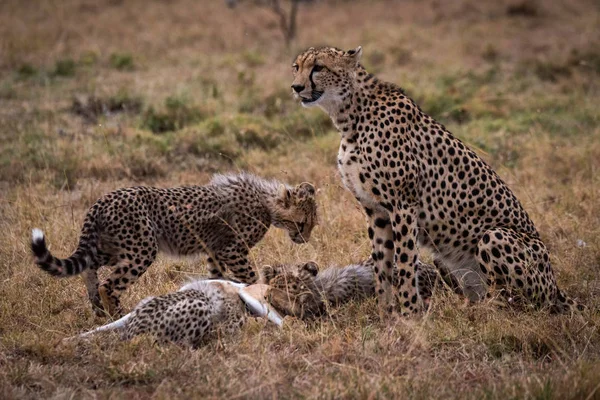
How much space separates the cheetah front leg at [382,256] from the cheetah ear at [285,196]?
776 mm

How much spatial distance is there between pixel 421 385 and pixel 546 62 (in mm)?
7835

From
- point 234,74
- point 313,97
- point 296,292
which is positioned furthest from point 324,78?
point 234,74

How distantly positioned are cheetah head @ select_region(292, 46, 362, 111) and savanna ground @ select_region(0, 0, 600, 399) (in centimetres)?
111

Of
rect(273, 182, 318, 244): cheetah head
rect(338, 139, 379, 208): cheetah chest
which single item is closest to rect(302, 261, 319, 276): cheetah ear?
rect(338, 139, 379, 208): cheetah chest

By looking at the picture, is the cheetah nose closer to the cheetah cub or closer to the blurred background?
the cheetah cub

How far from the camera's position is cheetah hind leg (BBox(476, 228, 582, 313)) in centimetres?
429

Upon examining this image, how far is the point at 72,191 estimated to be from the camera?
6.46 meters

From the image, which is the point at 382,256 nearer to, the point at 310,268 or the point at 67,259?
the point at 310,268

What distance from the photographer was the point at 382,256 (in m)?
4.62

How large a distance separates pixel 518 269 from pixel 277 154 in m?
3.46

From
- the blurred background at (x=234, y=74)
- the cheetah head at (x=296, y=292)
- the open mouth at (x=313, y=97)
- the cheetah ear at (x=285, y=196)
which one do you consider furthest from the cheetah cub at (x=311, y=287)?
the blurred background at (x=234, y=74)

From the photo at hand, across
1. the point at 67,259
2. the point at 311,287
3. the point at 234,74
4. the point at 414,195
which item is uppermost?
the point at 414,195

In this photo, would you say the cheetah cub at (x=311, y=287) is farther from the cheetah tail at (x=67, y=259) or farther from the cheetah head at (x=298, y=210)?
the cheetah tail at (x=67, y=259)

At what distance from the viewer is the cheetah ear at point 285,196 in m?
5.22
